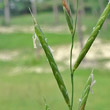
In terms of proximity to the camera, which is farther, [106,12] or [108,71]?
[108,71]

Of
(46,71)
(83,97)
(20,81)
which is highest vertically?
(83,97)

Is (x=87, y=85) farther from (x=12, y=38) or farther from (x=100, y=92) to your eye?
(x=12, y=38)

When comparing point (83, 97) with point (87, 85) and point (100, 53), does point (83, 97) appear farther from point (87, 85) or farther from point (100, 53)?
point (100, 53)

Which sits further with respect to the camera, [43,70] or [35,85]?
[43,70]

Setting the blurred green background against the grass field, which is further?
the blurred green background

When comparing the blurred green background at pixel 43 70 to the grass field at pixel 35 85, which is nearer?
the grass field at pixel 35 85

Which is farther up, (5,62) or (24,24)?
(5,62)

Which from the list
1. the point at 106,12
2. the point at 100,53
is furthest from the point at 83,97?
the point at 100,53

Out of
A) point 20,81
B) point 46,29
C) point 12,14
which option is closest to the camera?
point 20,81

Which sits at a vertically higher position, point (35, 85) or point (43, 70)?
point (35, 85)

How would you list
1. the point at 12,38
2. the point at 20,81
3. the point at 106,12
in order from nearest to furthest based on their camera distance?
1. the point at 106,12
2. the point at 20,81
3. the point at 12,38
